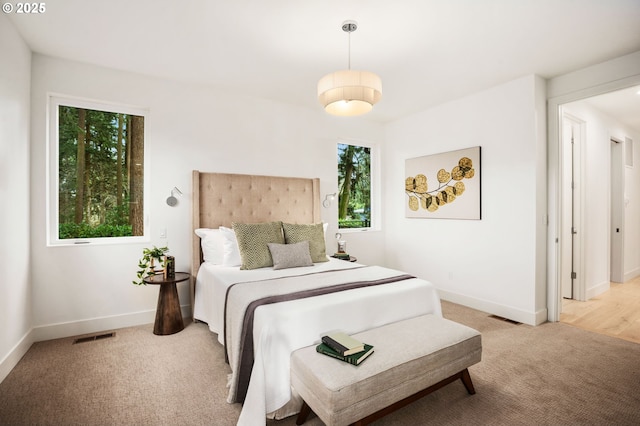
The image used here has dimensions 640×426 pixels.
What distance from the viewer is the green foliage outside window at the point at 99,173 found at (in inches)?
124

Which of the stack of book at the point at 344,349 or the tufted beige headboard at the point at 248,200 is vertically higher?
the tufted beige headboard at the point at 248,200

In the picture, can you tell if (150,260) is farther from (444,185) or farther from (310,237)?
(444,185)

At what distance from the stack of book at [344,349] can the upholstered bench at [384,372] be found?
0.03 metres

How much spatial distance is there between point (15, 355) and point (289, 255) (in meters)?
2.32

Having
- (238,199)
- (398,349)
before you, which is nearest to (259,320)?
(398,349)

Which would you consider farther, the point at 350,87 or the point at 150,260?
the point at 150,260

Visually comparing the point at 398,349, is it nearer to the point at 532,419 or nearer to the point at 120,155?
the point at 532,419

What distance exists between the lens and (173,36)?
2.66 meters

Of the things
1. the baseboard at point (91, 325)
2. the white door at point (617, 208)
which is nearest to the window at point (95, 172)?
the baseboard at point (91, 325)

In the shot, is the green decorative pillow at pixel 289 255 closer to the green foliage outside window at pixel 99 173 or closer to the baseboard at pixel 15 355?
the green foliage outside window at pixel 99 173

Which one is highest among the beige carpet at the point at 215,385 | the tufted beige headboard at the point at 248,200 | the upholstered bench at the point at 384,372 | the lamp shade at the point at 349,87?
the lamp shade at the point at 349,87

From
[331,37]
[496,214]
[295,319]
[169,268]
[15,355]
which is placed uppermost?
[331,37]

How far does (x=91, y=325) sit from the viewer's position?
3.12m

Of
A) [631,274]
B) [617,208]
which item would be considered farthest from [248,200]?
[631,274]
